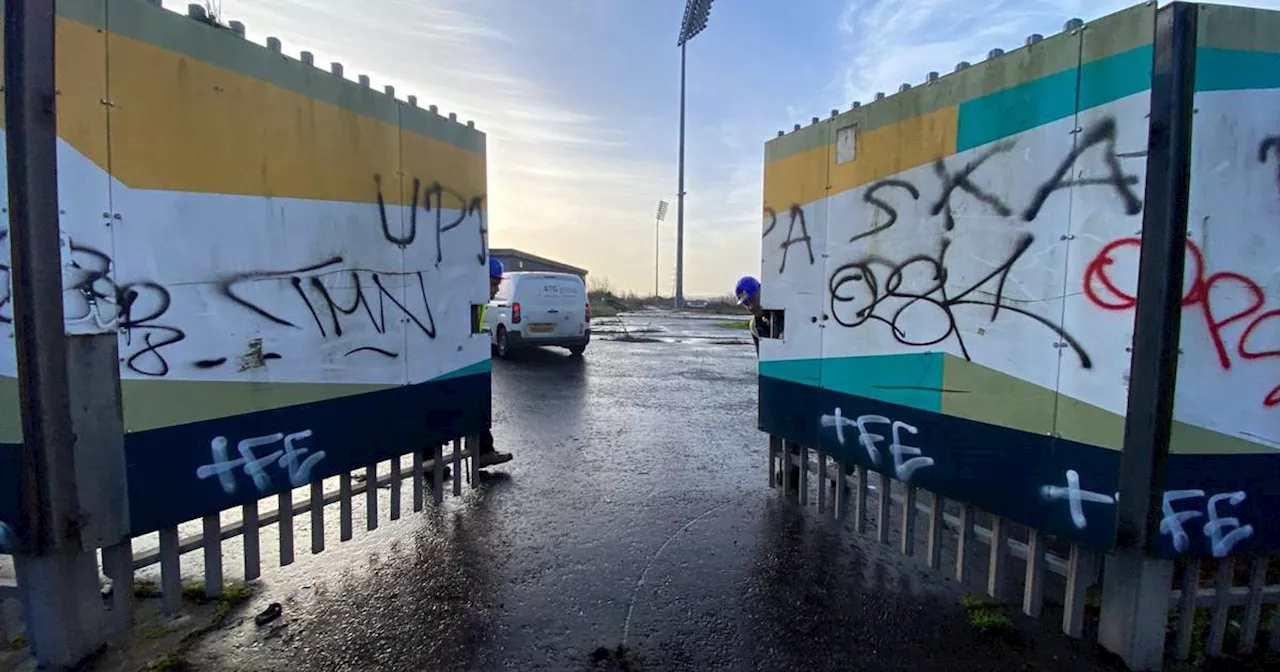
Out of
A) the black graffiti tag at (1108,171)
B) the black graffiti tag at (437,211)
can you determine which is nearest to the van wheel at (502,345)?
the black graffiti tag at (437,211)

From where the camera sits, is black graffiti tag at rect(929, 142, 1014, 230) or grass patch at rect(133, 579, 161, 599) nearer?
black graffiti tag at rect(929, 142, 1014, 230)

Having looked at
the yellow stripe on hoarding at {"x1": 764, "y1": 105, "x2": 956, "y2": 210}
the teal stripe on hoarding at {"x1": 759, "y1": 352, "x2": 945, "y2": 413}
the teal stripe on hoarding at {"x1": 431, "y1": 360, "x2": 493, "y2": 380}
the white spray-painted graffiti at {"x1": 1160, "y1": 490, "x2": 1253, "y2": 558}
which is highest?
the yellow stripe on hoarding at {"x1": 764, "y1": 105, "x2": 956, "y2": 210}

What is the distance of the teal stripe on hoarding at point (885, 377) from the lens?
3.43 m

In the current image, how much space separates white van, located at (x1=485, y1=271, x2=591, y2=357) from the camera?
13617mm

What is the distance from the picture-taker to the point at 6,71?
91.8 inches

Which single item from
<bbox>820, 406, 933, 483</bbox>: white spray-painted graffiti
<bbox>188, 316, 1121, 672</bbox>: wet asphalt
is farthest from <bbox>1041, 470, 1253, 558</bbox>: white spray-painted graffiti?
<bbox>820, 406, 933, 483</bbox>: white spray-painted graffiti

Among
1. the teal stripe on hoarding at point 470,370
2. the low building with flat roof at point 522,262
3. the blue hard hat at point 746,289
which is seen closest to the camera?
the teal stripe on hoarding at point 470,370

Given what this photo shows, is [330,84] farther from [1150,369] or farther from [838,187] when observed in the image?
[1150,369]

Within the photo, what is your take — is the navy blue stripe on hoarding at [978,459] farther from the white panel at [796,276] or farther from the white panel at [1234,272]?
the white panel at [1234,272]

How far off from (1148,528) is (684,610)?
7.08ft

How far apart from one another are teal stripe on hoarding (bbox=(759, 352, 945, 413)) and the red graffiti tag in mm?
868

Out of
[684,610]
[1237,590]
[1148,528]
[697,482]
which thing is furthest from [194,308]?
[1237,590]

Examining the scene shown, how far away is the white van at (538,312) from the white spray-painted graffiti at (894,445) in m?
10.3

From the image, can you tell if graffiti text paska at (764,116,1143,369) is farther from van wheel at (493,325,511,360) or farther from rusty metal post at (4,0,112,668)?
van wheel at (493,325,511,360)
